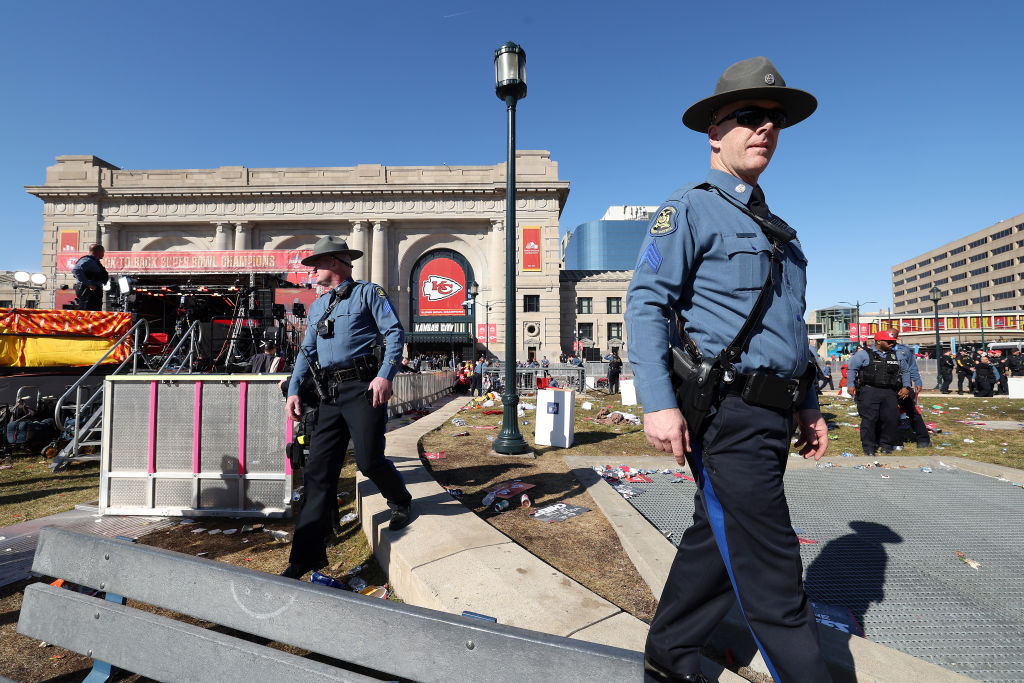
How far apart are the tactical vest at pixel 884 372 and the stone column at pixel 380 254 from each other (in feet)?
121

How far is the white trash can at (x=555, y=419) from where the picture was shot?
6.37 m

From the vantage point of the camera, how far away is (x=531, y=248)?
129 feet

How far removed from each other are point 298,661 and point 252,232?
4643 cm

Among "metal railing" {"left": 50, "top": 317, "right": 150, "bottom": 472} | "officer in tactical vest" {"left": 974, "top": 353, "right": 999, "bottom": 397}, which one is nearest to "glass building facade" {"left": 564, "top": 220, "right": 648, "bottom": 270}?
"officer in tactical vest" {"left": 974, "top": 353, "right": 999, "bottom": 397}

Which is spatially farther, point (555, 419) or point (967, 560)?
point (555, 419)

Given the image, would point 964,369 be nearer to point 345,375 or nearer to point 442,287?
point 345,375

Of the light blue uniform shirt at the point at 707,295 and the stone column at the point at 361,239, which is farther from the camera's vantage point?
the stone column at the point at 361,239

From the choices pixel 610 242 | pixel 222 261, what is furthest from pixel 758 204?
pixel 610 242

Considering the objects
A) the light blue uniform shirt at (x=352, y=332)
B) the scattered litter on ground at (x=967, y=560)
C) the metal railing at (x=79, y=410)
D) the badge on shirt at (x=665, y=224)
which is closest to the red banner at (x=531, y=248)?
the metal railing at (x=79, y=410)

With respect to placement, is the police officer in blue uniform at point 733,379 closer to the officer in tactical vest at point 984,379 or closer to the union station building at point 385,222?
the officer in tactical vest at point 984,379

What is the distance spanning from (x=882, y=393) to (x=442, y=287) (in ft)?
123

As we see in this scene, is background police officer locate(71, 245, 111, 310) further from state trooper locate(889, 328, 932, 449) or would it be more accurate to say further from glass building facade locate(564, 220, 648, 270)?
glass building facade locate(564, 220, 648, 270)

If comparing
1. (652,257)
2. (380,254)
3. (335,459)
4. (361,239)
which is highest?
(361,239)

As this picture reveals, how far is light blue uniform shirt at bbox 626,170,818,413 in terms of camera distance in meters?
1.45
